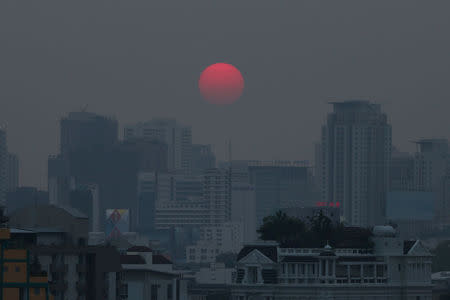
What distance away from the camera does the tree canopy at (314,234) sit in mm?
156750

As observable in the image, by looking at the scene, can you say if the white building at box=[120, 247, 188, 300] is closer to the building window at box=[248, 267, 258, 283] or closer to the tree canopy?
the building window at box=[248, 267, 258, 283]

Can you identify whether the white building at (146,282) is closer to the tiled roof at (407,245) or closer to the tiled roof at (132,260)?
the tiled roof at (132,260)

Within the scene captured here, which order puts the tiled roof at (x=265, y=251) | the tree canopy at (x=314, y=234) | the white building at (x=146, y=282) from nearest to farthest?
the white building at (x=146, y=282) < the tiled roof at (x=265, y=251) < the tree canopy at (x=314, y=234)

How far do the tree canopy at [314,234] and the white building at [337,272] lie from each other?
2.67 metres

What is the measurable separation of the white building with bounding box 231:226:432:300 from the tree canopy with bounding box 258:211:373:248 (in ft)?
8.76

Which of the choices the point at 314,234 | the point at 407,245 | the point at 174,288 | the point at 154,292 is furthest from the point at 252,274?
the point at 154,292

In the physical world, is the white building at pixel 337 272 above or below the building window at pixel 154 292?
above

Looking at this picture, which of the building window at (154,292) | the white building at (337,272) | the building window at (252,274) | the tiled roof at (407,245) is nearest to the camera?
the building window at (154,292)

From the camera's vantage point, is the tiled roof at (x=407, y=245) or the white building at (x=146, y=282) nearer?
the white building at (x=146, y=282)

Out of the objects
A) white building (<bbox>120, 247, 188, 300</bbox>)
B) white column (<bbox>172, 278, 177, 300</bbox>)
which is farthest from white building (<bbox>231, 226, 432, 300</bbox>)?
white building (<bbox>120, 247, 188, 300</bbox>)

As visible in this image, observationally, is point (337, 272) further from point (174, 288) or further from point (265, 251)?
point (174, 288)

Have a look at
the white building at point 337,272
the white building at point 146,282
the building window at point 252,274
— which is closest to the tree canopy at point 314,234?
the white building at point 337,272

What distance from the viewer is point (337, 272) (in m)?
149

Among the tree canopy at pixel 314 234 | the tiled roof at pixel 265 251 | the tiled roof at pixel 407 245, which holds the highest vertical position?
the tree canopy at pixel 314 234
